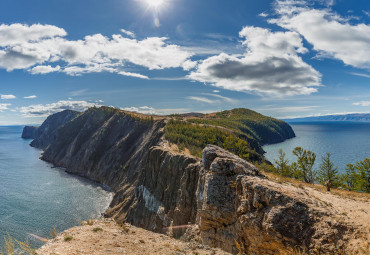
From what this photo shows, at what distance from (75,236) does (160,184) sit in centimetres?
4043

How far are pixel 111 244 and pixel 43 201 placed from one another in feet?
270

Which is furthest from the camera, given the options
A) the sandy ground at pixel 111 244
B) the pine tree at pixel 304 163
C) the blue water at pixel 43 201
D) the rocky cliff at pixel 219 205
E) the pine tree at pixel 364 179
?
the blue water at pixel 43 201

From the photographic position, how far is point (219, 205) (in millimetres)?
24203

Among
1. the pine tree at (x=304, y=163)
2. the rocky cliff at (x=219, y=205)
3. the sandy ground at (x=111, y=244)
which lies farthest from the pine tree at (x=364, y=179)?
the sandy ground at (x=111, y=244)

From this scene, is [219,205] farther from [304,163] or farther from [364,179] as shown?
[364,179]

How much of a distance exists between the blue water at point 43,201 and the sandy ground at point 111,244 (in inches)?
1857

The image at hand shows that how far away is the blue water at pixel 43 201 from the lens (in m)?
62.8

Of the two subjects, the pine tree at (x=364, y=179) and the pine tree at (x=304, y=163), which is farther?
the pine tree at (x=304, y=163)

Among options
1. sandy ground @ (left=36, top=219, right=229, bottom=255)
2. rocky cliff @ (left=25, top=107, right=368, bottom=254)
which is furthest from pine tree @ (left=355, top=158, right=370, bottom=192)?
sandy ground @ (left=36, top=219, right=229, bottom=255)

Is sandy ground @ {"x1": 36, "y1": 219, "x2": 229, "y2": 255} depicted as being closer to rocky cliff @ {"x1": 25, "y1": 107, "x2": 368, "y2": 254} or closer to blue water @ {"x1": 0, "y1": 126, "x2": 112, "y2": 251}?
rocky cliff @ {"x1": 25, "y1": 107, "x2": 368, "y2": 254}

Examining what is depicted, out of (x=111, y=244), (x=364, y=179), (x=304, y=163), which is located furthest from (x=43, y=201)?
(x=364, y=179)

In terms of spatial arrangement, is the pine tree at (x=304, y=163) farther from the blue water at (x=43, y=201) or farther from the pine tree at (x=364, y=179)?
the blue water at (x=43, y=201)

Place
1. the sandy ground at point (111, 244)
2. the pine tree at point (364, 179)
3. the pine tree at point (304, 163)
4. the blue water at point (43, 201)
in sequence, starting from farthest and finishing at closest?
the blue water at point (43, 201) < the pine tree at point (304, 163) < the pine tree at point (364, 179) < the sandy ground at point (111, 244)

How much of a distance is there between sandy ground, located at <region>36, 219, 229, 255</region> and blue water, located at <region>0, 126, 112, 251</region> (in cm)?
4716
